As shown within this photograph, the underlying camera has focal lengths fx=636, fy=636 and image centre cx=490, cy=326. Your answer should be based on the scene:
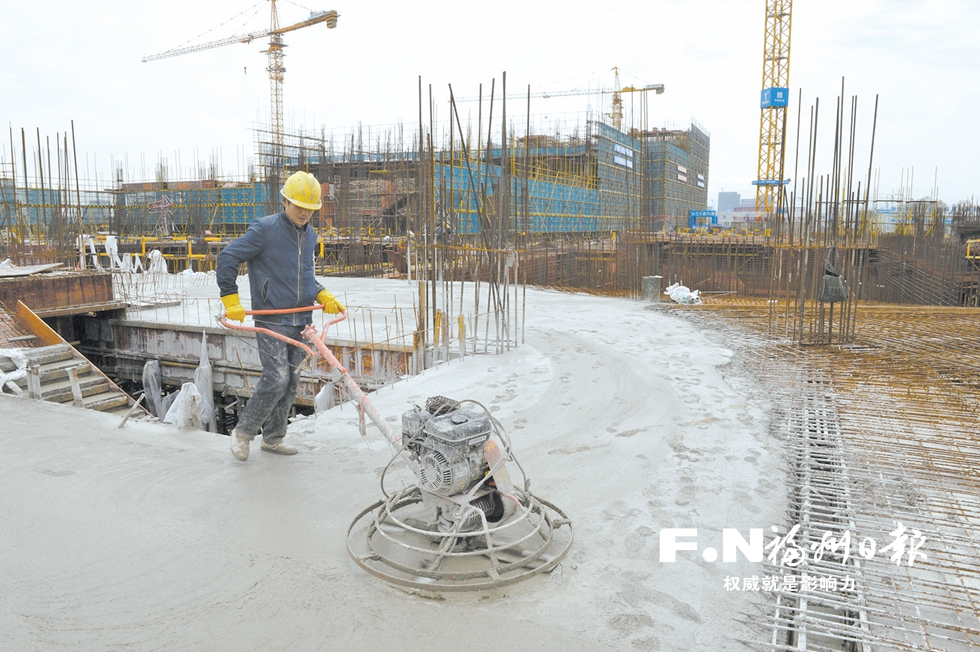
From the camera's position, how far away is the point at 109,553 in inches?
117

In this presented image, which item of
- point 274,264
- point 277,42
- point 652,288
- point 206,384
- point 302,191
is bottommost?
point 206,384

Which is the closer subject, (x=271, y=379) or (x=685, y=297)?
(x=271, y=379)

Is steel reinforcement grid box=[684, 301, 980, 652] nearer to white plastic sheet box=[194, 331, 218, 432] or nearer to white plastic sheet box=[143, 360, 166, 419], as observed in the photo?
white plastic sheet box=[194, 331, 218, 432]

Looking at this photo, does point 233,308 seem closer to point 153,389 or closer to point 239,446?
point 239,446

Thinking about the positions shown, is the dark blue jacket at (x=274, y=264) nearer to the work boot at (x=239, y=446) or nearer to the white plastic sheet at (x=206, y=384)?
the work boot at (x=239, y=446)

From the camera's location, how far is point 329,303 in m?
4.22

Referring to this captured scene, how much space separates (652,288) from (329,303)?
10.2 meters

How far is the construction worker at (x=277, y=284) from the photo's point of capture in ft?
12.8

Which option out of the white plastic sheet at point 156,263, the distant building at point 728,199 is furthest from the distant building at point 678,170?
the distant building at point 728,199

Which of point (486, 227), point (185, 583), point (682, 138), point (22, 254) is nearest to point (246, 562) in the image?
point (185, 583)

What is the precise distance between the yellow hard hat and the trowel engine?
1.61 metres

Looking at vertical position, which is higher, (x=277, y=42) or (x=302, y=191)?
(x=277, y=42)

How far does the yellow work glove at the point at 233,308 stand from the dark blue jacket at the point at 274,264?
89 millimetres

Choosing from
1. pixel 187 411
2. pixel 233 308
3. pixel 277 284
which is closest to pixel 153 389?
pixel 187 411
